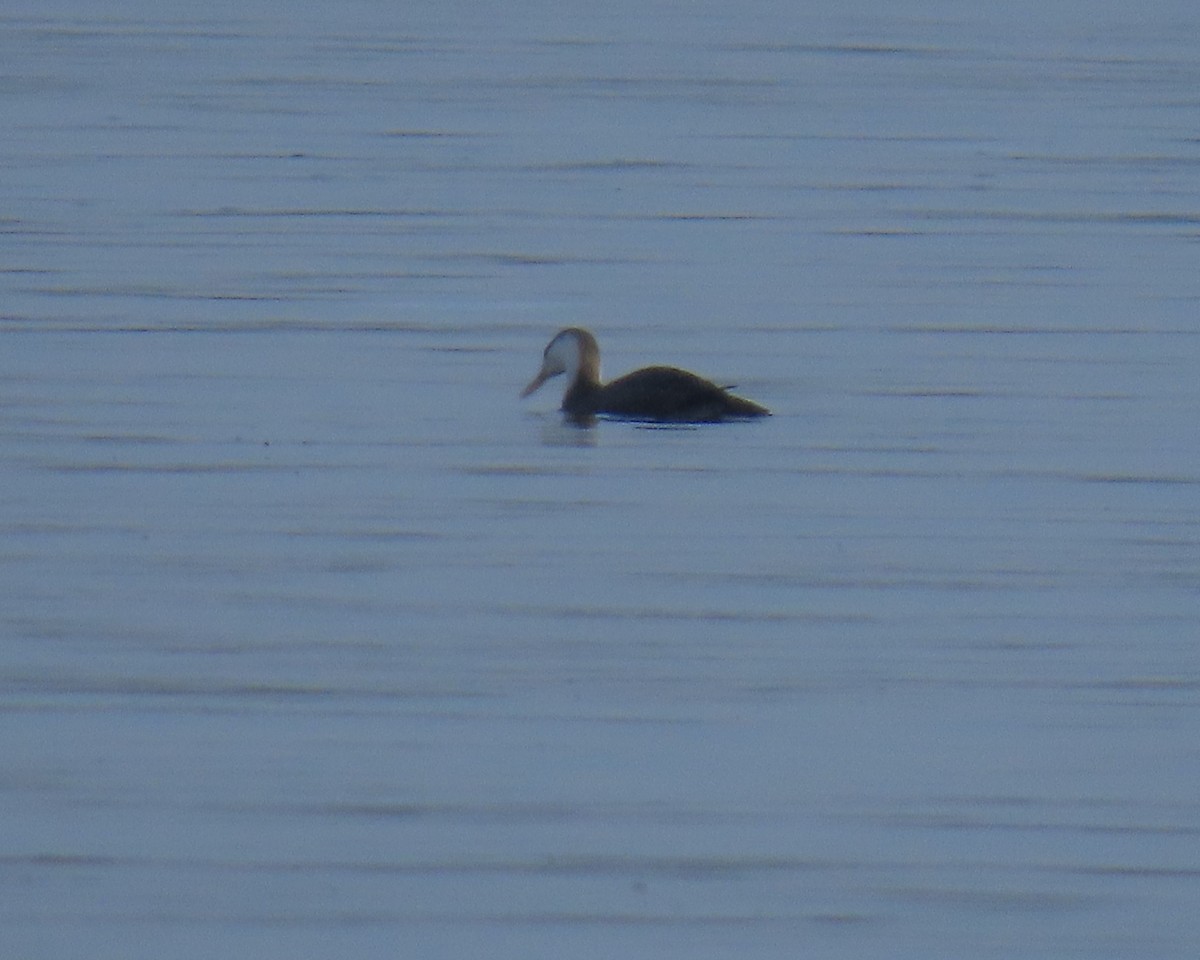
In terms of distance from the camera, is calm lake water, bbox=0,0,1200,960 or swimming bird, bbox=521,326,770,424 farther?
swimming bird, bbox=521,326,770,424

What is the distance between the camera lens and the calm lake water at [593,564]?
482 centimetres

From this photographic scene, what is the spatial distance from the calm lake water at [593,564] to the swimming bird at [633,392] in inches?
3.5

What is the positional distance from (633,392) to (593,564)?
231 cm

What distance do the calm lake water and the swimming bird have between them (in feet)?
0.30

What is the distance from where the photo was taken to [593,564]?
23.2 ft

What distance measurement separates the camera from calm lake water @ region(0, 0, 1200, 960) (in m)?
4.82

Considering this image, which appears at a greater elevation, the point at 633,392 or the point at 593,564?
the point at 633,392

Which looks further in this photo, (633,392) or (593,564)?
(633,392)

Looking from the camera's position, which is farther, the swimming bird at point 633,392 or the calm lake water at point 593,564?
the swimming bird at point 633,392

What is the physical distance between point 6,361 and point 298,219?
433cm

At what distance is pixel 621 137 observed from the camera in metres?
17.9

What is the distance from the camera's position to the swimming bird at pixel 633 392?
30.0 ft

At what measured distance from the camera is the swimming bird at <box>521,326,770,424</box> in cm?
914

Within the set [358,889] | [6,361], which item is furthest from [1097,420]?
[358,889]
